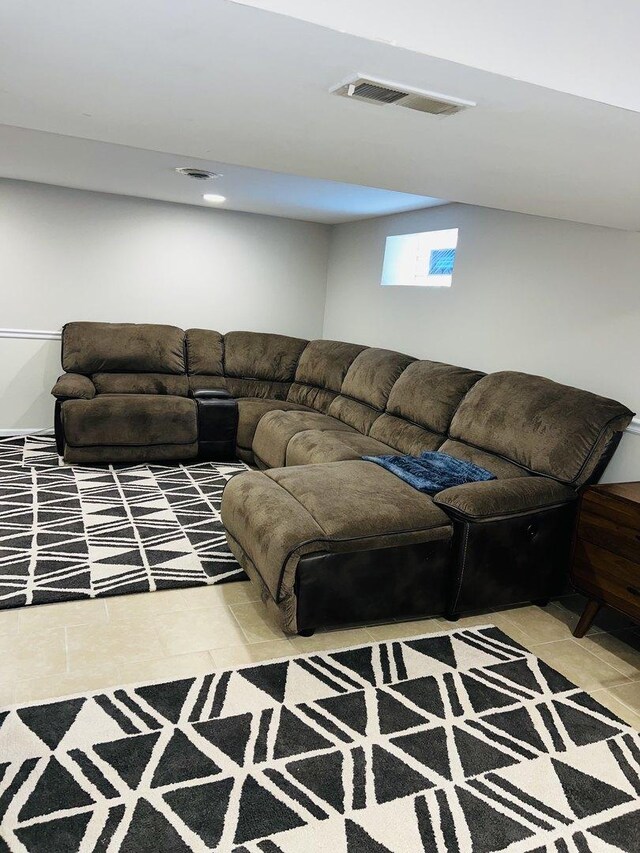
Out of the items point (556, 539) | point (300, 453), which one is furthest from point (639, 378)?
point (300, 453)

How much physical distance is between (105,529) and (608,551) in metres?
2.50

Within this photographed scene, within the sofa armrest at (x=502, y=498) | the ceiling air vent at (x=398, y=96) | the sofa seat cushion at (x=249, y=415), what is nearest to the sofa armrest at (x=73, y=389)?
the sofa seat cushion at (x=249, y=415)

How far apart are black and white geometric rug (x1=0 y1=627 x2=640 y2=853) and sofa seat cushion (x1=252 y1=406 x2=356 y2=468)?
6.65 ft

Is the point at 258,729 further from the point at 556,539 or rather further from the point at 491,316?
the point at 491,316

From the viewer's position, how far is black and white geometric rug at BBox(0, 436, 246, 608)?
120 inches

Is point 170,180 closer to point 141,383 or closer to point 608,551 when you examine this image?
point 141,383

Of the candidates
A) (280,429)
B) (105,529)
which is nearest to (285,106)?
(105,529)

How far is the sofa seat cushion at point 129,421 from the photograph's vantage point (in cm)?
477

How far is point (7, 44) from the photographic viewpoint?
1.44 meters

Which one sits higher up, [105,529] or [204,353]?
[204,353]

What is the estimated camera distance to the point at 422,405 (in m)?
4.04

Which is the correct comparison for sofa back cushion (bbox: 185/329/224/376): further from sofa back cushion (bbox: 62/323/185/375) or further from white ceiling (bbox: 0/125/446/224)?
white ceiling (bbox: 0/125/446/224)

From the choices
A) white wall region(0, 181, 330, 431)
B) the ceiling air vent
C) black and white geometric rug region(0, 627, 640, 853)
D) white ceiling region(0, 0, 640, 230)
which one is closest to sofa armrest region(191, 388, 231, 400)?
white wall region(0, 181, 330, 431)

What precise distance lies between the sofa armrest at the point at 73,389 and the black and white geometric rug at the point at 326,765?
9.93ft
